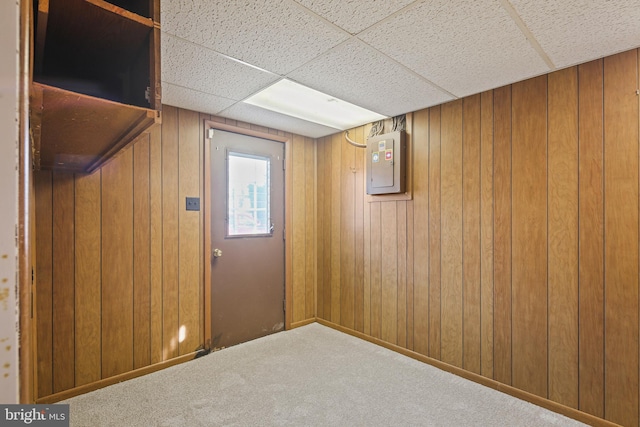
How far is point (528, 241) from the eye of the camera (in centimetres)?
230

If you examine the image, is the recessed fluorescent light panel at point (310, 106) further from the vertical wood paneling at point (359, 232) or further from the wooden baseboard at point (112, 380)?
the wooden baseboard at point (112, 380)

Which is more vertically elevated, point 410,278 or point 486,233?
point 486,233

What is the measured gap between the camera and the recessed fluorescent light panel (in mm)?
2633

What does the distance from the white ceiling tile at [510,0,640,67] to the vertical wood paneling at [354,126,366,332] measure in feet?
5.93

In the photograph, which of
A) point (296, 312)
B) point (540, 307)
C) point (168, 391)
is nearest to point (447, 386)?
point (540, 307)

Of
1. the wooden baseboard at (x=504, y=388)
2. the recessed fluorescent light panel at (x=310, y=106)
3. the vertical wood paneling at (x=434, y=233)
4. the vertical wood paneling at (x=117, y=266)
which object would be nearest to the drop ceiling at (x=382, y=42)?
the recessed fluorescent light panel at (x=310, y=106)

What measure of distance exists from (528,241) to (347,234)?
5.67 feet

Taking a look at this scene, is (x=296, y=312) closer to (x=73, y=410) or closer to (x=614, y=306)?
(x=73, y=410)

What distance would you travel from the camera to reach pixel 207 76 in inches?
88.0

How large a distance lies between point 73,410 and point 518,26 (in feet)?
11.3

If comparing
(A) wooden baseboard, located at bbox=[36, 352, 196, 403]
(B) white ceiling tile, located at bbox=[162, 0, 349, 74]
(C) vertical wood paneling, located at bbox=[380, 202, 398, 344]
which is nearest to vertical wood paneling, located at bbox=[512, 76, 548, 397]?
(C) vertical wood paneling, located at bbox=[380, 202, 398, 344]

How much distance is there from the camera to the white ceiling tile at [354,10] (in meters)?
1.49

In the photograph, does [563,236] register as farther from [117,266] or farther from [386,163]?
[117,266]

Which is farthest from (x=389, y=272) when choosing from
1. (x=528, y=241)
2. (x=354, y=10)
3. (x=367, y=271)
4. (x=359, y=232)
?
(x=354, y=10)
